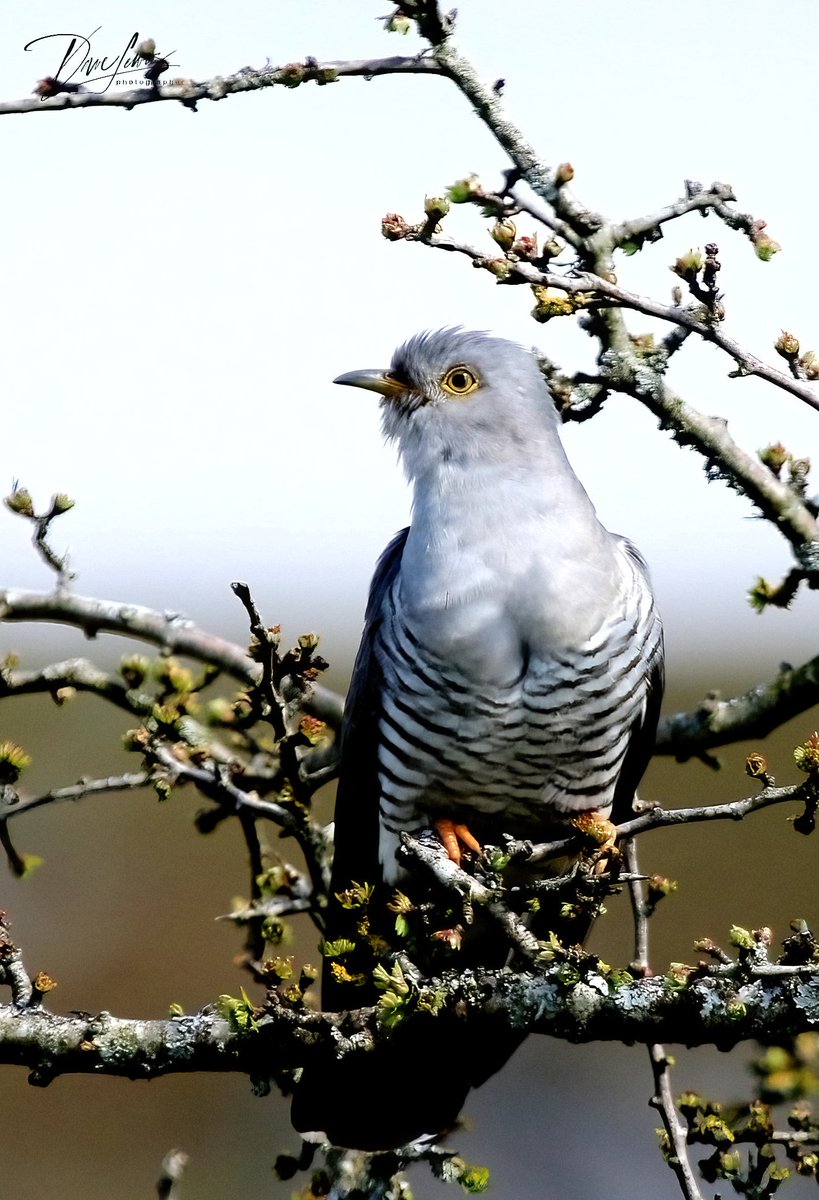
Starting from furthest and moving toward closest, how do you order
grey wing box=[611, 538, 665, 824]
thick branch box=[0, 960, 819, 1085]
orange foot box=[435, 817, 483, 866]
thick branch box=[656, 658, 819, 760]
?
grey wing box=[611, 538, 665, 824] < orange foot box=[435, 817, 483, 866] < thick branch box=[656, 658, 819, 760] < thick branch box=[0, 960, 819, 1085]

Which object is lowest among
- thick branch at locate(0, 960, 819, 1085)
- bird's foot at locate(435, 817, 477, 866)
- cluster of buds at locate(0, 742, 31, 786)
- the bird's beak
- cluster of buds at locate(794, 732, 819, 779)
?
thick branch at locate(0, 960, 819, 1085)

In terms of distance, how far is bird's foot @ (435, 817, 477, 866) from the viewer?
125 inches

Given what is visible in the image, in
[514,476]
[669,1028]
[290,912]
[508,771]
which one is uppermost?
[514,476]

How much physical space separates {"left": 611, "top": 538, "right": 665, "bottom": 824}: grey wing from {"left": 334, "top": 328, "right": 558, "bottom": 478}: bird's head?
0.41m

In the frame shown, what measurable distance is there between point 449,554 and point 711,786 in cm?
593

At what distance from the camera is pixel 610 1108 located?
291 inches

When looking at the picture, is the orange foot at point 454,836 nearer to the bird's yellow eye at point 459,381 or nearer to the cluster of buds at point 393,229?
the bird's yellow eye at point 459,381

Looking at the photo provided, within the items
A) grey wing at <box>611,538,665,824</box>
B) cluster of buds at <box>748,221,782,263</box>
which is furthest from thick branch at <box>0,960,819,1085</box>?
cluster of buds at <box>748,221,782,263</box>

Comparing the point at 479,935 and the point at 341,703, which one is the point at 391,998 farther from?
the point at 341,703

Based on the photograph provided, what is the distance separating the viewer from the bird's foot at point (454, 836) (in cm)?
318

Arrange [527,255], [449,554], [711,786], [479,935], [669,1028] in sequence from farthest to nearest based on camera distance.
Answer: [711,786] < [479,935] < [449,554] < [527,255] < [669,1028]

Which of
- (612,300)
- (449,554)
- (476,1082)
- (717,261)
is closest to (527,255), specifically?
(612,300)

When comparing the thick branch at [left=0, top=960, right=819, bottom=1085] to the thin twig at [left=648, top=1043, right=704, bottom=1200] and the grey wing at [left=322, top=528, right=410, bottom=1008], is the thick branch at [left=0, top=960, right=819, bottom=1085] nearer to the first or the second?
the thin twig at [left=648, top=1043, right=704, bottom=1200]

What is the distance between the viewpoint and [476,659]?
2.94 meters
